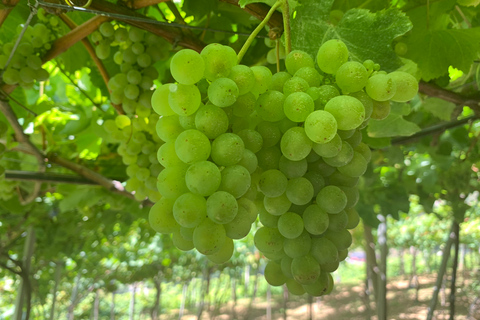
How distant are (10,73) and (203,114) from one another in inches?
28.0

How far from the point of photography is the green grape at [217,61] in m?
0.45

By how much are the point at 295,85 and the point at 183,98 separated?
14 centimetres

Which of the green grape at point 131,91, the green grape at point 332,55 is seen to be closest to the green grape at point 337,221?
the green grape at point 332,55

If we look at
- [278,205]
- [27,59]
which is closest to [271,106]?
[278,205]

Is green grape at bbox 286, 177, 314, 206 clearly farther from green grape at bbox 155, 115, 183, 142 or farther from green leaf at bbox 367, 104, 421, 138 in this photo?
green leaf at bbox 367, 104, 421, 138

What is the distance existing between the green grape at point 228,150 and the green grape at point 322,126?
8 centimetres

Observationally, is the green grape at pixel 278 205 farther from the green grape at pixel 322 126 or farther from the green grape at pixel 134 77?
the green grape at pixel 134 77

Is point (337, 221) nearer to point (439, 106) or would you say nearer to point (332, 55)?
point (332, 55)

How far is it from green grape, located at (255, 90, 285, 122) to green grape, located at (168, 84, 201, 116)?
9 cm

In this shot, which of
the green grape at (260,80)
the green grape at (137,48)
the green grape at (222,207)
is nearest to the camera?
the green grape at (222,207)

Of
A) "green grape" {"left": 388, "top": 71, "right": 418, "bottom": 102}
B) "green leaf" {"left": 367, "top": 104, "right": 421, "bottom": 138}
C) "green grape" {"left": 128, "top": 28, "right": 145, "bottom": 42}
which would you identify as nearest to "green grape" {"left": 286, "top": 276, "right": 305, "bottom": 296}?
"green grape" {"left": 388, "top": 71, "right": 418, "bottom": 102}

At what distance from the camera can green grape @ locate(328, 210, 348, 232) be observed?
532 millimetres

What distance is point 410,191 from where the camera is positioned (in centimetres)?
241

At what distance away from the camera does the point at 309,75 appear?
49 cm
